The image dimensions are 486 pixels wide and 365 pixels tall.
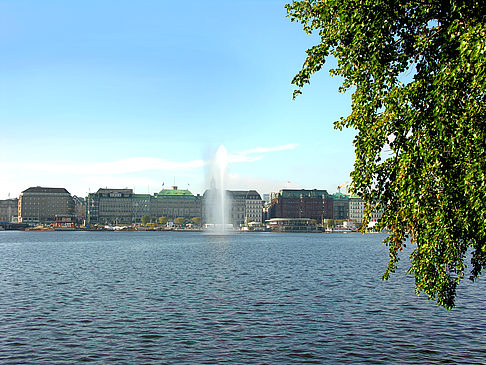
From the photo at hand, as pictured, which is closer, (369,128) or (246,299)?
(369,128)

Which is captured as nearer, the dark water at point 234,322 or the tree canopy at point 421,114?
the tree canopy at point 421,114

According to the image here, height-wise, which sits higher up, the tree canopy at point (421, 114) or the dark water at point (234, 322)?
the tree canopy at point (421, 114)

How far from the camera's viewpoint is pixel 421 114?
12.9m

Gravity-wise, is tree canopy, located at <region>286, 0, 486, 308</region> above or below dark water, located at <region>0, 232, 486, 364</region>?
above

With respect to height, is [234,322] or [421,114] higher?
[421,114]

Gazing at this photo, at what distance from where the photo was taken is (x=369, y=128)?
45.9ft

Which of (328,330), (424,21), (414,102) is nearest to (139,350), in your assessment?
(328,330)

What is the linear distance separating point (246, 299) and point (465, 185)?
22.2m

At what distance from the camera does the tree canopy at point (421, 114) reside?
1180 cm

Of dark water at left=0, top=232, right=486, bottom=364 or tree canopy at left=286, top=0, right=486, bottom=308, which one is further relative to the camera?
dark water at left=0, top=232, right=486, bottom=364

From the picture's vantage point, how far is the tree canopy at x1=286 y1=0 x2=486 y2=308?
465 inches

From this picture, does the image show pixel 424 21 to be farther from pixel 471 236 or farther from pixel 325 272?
pixel 325 272

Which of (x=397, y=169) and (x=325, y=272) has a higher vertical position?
(x=397, y=169)

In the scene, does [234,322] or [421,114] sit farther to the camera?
[234,322]
